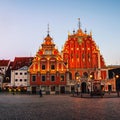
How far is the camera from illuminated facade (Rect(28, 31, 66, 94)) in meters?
57.7

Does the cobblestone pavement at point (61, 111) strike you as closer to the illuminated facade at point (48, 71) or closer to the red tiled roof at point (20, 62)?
the illuminated facade at point (48, 71)

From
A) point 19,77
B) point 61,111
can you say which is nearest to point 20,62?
point 19,77

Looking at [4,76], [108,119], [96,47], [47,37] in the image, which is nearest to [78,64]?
[96,47]

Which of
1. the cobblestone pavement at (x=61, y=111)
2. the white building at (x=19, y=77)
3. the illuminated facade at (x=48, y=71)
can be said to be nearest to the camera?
the cobblestone pavement at (x=61, y=111)

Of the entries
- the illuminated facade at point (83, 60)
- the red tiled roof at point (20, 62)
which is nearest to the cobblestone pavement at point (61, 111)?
the illuminated facade at point (83, 60)

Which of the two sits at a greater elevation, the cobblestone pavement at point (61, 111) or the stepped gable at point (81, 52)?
the stepped gable at point (81, 52)

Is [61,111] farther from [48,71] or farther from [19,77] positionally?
[19,77]

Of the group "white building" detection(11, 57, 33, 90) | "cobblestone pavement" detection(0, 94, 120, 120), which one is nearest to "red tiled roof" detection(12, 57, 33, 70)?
"white building" detection(11, 57, 33, 90)

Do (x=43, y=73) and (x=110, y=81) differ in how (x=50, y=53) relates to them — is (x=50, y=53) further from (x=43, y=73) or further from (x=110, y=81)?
(x=110, y=81)

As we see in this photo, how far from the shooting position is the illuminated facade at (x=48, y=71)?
5769 centimetres

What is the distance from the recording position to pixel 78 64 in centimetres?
5938

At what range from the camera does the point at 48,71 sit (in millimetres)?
57812

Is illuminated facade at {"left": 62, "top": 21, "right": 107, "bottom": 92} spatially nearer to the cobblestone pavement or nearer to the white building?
the white building

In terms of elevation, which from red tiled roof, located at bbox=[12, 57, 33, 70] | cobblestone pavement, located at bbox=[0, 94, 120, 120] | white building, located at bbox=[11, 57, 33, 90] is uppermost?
red tiled roof, located at bbox=[12, 57, 33, 70]
